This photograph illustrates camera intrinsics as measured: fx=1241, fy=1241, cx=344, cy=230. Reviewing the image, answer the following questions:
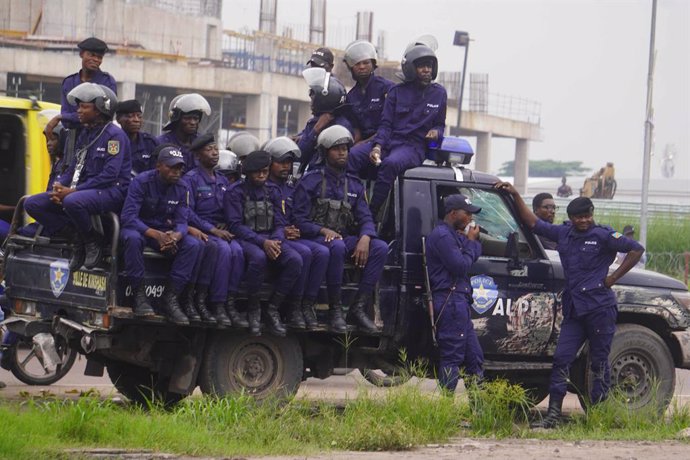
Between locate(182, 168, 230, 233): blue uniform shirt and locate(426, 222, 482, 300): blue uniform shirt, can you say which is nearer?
locate(182, 168, 230, 233): blue uniform shirt

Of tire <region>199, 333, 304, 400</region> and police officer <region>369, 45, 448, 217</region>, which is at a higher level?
police officer <region>369, 45, 448, 217</region>

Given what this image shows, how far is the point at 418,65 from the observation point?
34.9 feet

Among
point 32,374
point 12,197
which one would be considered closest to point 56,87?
point 12,197

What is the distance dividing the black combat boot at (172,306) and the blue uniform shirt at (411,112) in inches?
97.1

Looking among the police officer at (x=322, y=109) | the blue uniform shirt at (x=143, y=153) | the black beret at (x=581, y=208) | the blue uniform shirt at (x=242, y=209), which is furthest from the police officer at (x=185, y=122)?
the black beret at (x=581, y=208)

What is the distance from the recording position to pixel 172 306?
8891 millimetres

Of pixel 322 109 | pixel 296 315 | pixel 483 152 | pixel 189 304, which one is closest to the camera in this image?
pixel 189 304

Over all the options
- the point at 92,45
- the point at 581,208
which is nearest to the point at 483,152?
the point at 92,45

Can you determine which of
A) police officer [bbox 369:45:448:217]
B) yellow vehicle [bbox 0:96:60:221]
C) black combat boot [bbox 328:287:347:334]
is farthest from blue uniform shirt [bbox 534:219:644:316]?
yellow vehicle [bbox 0:96:60:221]

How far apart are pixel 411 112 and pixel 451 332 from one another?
2.06m

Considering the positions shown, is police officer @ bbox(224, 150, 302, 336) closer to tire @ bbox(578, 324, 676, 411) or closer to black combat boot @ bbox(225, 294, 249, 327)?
black combat boot @ bbox(225, 294, 249, 327)

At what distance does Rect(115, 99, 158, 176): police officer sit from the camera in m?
10.0

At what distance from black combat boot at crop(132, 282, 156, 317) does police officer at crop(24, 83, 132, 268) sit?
15.9 inches

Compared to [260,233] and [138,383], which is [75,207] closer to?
[260,233]
